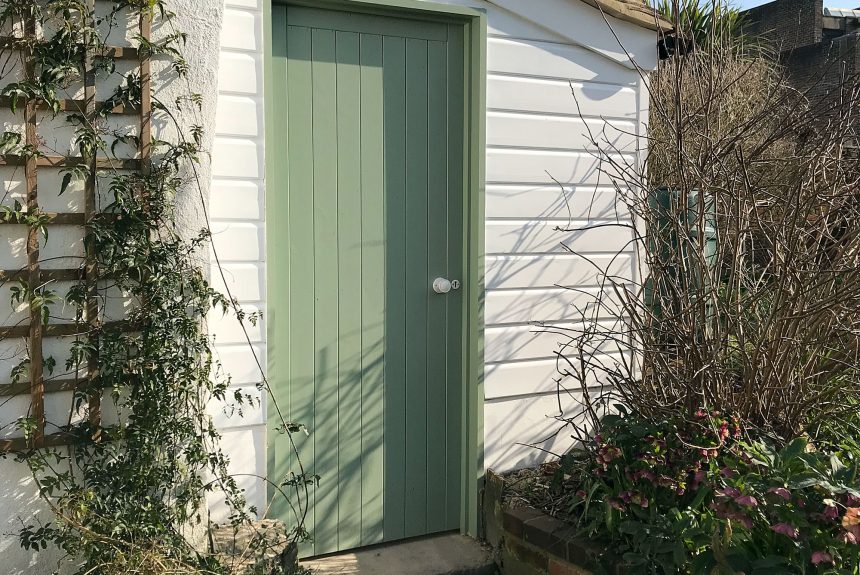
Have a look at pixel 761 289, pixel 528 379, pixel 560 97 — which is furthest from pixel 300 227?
pixel 761 289

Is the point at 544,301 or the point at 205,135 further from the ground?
the point at 205,135

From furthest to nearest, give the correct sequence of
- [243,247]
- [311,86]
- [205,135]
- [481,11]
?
1. [481,11]
2. [311,86]
3. [243,247]
4. [205,135]

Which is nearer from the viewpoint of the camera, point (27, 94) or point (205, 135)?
point (27, 94)

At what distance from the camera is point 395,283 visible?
4078 mm

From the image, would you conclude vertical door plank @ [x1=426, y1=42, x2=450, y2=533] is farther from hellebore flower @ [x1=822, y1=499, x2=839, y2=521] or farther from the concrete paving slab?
hellebore flower @ [x1=822, y1=499, x2=839, y2=521]

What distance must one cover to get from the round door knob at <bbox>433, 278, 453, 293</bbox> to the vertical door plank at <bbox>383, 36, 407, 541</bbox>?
159 millimetres

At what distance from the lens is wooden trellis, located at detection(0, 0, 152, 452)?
3.01 m

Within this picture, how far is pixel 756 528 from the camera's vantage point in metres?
2.93

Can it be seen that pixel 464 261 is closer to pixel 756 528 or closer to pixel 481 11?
pixel 481 11

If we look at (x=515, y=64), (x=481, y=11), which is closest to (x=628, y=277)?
(x=515, y=64)

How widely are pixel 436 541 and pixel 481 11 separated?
104 inches

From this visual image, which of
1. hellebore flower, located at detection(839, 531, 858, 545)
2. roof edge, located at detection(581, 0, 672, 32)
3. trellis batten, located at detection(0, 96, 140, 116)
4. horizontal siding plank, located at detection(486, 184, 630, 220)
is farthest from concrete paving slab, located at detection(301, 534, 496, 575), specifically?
roof edge, located at detection(581, 0, 672, 32)

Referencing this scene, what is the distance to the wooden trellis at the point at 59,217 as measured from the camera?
3014 mm

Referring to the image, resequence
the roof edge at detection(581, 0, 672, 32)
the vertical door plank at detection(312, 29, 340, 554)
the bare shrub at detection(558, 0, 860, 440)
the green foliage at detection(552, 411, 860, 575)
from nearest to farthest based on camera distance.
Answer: the green foliage at detection(552, 411, 860, 575), the bare shrub at detection(558, 0, 860, 440), the vertical door plank at detection(312, 29, 340, 554), the roof edge at detection(581, 0, 672, 32)
